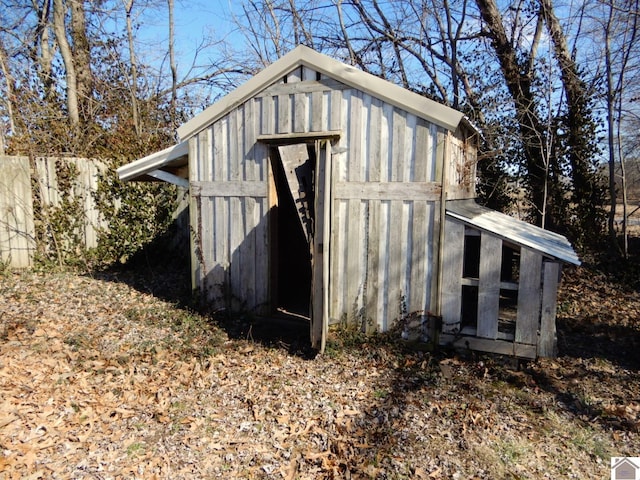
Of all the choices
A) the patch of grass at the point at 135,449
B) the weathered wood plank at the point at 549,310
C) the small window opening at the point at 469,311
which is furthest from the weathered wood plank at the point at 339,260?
the patch of grass at the point at 135,449

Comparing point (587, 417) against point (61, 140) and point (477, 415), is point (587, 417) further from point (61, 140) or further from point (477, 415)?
point (61, 140)

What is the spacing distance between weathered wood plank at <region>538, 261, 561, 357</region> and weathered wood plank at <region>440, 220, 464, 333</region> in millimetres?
911

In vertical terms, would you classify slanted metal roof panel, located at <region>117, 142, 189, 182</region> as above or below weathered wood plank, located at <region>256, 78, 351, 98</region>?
below

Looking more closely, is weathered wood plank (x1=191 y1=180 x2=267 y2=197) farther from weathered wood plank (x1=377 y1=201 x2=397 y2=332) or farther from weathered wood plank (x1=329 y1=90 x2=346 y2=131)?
weathered wood plank (x1=377 y1=201 x2=397 y2=332)

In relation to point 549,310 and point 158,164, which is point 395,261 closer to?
point 549,310

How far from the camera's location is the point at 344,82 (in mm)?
5027

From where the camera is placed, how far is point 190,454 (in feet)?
10.7

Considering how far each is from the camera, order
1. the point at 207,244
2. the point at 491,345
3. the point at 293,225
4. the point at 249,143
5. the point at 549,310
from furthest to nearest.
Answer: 1. the point at 293,225
2. the point at 207,244
3. the point at 249,143
4. the point at 491,345
5. the point at 549,310

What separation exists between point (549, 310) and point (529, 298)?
0.24 metres

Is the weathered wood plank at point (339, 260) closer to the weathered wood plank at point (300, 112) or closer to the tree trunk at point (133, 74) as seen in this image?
the weathered wood plank at point (300, 112)

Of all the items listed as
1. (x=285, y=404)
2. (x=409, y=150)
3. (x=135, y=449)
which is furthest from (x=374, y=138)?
(x=135, y=449)

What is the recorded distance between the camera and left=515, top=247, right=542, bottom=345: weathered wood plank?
454cm

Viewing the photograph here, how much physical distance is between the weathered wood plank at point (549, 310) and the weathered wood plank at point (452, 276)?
2.99 ft

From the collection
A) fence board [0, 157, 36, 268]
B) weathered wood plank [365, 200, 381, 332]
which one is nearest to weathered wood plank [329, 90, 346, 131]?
weathered wood plank [365, 200, 381, 332]
